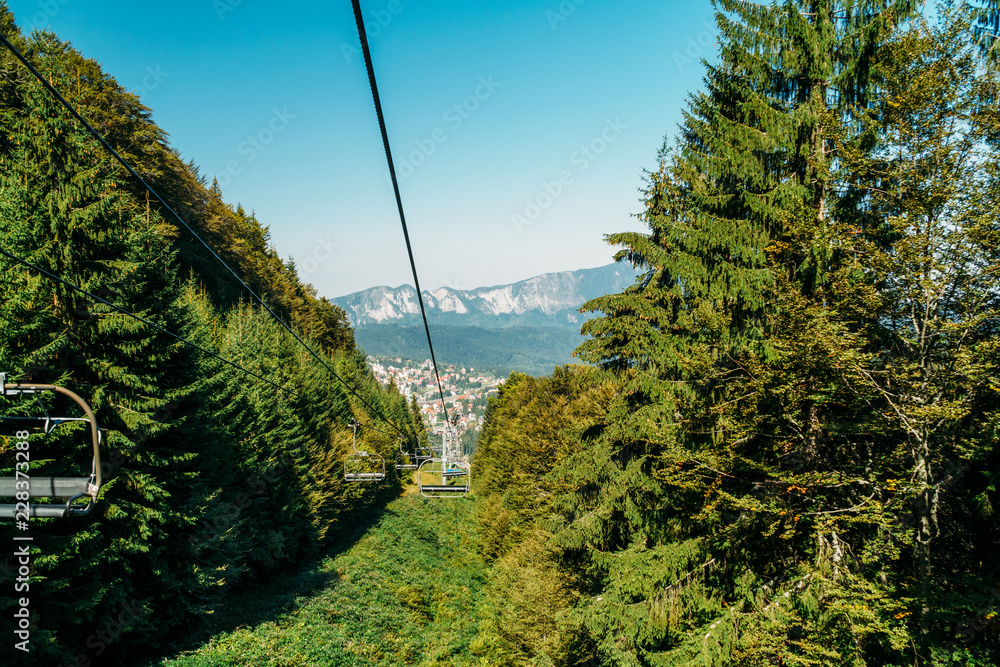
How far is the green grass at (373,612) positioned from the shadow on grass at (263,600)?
148mm

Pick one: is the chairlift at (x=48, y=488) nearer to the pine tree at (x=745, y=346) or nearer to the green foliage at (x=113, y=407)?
the green foliage at (x=113, y=407)

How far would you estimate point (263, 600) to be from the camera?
2248 centimetres

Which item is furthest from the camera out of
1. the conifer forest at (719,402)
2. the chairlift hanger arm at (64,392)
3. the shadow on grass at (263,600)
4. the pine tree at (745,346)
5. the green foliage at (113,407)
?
the shadow on grass at (263,600)

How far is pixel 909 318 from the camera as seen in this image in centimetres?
816

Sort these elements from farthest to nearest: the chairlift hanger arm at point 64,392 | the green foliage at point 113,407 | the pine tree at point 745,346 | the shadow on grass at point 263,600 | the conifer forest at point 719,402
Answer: the shadow on grass at point 263,600
the green foliage at point 113,407
the pine tree at point 745,346
the conifer forest at point 719,402
the chairlift hanger arm at point 64,392

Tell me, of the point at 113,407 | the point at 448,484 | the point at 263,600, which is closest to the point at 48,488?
the point at 113,407

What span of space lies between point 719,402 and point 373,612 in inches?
849

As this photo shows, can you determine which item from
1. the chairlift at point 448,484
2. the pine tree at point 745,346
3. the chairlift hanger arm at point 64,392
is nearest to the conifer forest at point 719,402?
the pine tree at point 745,346

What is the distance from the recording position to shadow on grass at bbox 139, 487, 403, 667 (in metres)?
16.6

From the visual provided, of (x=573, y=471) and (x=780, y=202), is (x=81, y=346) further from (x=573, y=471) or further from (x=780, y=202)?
(x=780, y=202)

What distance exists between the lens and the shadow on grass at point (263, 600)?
54.5ft

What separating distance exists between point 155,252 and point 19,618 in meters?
10.0

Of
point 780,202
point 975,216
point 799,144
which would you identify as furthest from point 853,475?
point 799,144

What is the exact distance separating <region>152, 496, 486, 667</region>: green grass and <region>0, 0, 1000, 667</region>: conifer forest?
262 millimetres
